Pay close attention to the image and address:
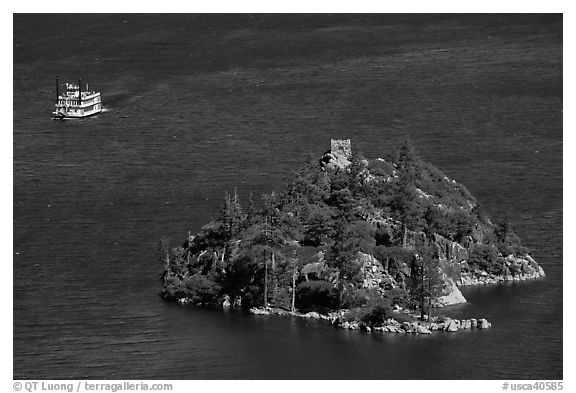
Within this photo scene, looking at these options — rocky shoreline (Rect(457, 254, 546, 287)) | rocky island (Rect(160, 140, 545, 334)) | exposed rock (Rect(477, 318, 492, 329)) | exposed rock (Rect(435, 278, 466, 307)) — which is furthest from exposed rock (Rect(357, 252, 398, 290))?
rocky shoreline (Rect(457, 254, 546, 287))

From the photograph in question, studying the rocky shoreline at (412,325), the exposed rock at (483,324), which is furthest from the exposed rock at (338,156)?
the exposed rock at (483,324)

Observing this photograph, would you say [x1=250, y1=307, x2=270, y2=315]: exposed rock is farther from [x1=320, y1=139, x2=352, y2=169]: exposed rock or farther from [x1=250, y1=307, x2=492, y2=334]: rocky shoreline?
[x1=320, y1=139, x2=352, y2=169]: exposed rock

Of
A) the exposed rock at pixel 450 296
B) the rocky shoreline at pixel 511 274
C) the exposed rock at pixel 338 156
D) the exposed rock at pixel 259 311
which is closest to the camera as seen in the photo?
the exposed rock at pixel 259 311

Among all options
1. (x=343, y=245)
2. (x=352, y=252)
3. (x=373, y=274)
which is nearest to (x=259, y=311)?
(x=343, y=245)

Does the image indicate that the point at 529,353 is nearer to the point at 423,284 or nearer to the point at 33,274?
the point at 423,284

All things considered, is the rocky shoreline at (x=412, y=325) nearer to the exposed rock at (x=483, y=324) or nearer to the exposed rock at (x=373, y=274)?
the exposed rock at (x=483, y=324)
